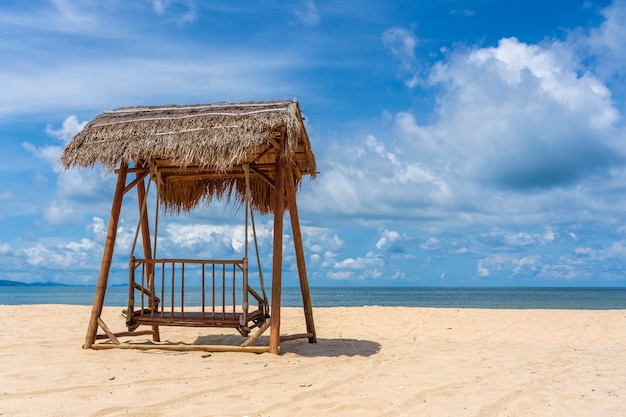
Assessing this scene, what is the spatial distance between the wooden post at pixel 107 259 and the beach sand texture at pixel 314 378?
0.36 meters

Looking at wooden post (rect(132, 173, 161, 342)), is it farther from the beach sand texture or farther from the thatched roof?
the beach sand texture

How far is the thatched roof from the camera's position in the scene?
19.6 feet

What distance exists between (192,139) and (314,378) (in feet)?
10.1

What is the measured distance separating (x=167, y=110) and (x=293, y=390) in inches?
162

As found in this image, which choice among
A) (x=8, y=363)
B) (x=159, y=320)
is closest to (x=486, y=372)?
(x=159, y=320)

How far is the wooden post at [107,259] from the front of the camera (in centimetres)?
631

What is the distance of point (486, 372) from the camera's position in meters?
5.33

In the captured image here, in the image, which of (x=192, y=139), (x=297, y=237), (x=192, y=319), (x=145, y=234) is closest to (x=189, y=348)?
(x=192, y=319)

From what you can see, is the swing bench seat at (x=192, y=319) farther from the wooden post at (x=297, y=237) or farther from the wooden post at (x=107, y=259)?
the wooden post at (x=297, y=237)

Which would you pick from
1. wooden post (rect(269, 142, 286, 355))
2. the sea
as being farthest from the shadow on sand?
the sea

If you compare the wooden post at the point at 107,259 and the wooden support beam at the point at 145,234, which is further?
the wooden support beam at the point at 145,234

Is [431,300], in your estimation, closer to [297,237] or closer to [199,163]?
[297,237]

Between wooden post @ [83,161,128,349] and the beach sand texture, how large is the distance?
36 centimetres

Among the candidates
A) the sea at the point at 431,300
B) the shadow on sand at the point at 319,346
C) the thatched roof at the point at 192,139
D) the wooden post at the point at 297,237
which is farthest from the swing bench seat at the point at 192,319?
the sea at the point at 431,300
